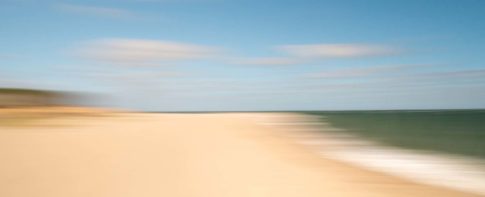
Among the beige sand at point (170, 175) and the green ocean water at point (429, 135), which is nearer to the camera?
the beige sand at point (170, 175)

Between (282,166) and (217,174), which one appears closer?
(217,174)

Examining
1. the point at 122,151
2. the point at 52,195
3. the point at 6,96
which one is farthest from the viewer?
the point at 6,96

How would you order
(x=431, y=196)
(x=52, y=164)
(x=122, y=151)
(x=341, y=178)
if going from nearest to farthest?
(x=431, y=196) → (x=52, y=164) → (x=341, y=178) → (x=122, y=151)

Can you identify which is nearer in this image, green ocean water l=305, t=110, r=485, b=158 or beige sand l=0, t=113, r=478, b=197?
beige sand l=0, t=113, r=478, b=197

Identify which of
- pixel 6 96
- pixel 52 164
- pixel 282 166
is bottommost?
pixel 52 164

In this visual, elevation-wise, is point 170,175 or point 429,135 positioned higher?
point 429,135

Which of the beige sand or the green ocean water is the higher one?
the green ocean water

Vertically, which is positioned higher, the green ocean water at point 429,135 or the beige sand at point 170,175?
the green ocean water at point 429,135

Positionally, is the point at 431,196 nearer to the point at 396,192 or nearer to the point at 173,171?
the point at 396,192

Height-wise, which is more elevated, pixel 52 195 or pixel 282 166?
pixel 282 166

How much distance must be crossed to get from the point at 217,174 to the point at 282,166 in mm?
1685

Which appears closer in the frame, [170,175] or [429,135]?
[170,175]

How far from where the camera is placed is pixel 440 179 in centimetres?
713

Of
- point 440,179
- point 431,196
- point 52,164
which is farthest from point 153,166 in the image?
point 440,179
